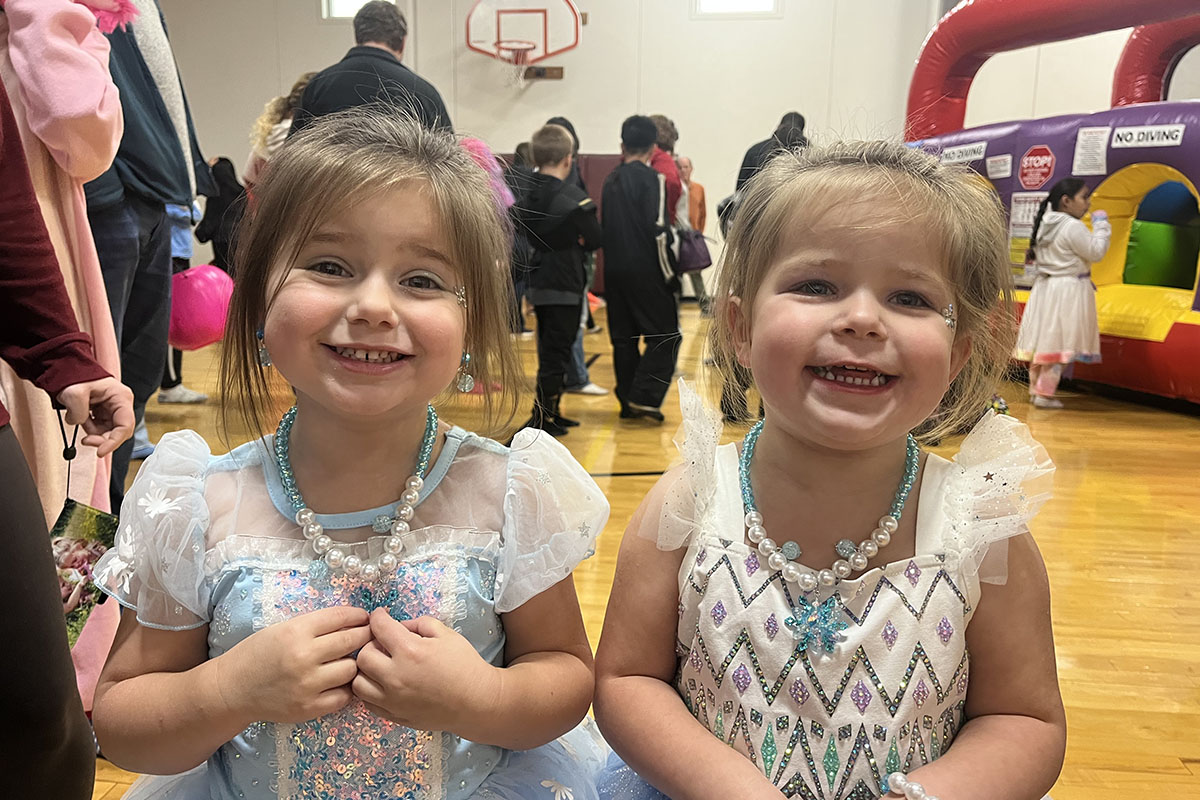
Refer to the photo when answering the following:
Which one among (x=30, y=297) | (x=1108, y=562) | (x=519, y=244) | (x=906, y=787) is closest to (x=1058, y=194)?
(x=1108, y=562)

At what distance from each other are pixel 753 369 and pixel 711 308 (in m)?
0.24

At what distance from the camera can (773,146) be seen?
1609 mm

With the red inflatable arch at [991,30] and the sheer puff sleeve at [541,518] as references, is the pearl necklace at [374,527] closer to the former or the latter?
the sheer puff sleeve at [541,518]

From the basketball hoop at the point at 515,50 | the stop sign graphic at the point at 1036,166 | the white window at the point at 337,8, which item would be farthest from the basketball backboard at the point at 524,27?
the stop sign graphic at the point at 1036,166

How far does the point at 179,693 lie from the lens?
3.20ft

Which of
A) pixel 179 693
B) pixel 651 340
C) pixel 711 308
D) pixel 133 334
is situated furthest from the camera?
pixel 651 340

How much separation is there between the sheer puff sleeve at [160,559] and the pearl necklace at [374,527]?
0.10 metres

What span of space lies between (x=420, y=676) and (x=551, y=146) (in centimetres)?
361

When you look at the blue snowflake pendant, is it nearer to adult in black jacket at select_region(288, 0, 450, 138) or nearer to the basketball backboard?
adult in black jacket at select_region(288, 0, 450, 138)

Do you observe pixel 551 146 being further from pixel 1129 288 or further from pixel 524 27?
pixel 524 27

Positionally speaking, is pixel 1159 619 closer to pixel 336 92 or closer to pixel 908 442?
pixel 908 442

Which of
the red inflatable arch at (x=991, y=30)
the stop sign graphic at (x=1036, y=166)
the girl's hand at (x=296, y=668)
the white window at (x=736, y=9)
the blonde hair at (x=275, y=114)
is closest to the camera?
the girl's hand at (x=296, y=668)

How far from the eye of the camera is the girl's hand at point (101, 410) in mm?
1227

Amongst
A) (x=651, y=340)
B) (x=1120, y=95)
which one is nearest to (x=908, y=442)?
(x=651, y=340)
